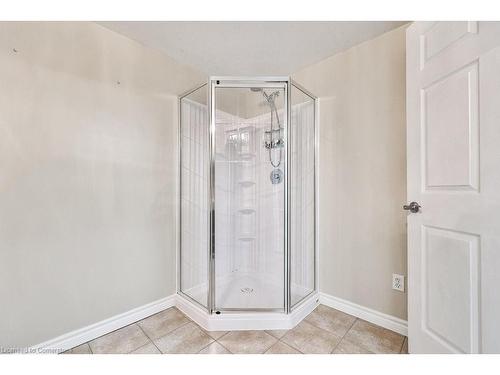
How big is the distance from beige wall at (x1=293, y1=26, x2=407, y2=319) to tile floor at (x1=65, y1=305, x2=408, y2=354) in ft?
0.78

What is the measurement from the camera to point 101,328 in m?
1.48

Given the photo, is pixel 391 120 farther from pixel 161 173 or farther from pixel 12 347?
pixel 12 347

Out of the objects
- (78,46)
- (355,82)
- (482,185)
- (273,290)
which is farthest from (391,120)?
(78,46)

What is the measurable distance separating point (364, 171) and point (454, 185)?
0.73 m

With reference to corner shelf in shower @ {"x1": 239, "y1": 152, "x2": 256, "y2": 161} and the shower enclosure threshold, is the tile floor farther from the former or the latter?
corner shelf in shower @ {"x1": 239, "y1": 152, "x2": 256, "y2": 161}

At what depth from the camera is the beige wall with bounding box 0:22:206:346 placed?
1200 millimetres

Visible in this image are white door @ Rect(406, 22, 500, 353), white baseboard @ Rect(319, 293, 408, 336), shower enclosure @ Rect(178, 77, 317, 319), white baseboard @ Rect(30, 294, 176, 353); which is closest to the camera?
white door @ Rect(406, 22, 500, 353)

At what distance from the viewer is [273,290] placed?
195 centimetres

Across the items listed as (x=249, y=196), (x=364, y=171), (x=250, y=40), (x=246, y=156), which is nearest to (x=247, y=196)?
(x=249, y=196)

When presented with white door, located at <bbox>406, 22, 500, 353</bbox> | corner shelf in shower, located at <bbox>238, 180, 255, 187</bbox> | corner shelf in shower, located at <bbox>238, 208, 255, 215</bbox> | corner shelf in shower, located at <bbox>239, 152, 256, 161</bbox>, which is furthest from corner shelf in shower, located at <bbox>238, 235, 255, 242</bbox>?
white door, located at <bbox>406, 22, 500, 353</bbox>

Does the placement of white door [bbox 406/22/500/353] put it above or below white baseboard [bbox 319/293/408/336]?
above

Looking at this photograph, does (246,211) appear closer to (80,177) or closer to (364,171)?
(364,171)

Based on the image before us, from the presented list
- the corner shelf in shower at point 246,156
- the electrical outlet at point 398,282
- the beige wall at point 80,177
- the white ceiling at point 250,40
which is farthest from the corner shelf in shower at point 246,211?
the white ceiling at point 250,40

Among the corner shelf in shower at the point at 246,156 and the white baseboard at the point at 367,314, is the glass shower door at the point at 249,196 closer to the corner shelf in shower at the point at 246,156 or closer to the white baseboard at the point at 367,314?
the corner shelf in shower at the point at 246,156
